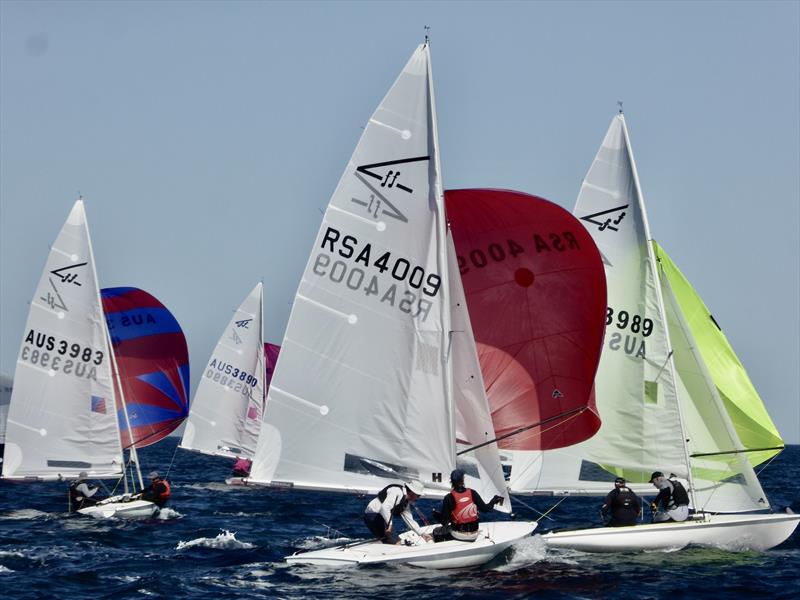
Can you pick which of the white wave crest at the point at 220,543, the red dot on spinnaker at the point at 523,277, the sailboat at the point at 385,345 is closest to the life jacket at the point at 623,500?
the sailboat at the point at 385,345

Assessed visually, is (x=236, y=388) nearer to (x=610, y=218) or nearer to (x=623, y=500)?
(x=610, y=218)

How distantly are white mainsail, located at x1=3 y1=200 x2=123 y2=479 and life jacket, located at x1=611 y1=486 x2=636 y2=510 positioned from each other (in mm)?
13904

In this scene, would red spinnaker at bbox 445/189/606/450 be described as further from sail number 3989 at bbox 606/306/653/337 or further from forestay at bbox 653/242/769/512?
forestay at bbox 653/242/769/512

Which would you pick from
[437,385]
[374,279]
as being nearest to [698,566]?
[437,385]

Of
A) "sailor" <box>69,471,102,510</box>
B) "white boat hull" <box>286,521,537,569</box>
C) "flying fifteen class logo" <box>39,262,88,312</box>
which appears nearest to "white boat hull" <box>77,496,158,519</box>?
"sailor" <box>69,471,102,510</box>

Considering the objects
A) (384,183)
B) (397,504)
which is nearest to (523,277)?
(384,183)

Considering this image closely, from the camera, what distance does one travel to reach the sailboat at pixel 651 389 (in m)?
22.3

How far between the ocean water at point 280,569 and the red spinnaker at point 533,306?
2.23m

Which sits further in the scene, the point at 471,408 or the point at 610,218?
the point at 610,218

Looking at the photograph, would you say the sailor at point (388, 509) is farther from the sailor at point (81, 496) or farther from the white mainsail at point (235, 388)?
the white mainsail at point (235, 388)

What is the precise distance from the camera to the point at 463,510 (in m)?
17.1

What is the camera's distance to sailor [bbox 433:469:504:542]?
56.0 feet

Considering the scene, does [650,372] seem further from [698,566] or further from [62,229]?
[62,229]

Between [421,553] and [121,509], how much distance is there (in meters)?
11.8
